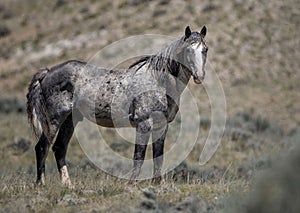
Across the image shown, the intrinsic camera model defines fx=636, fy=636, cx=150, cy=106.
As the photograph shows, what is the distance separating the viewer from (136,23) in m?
35.0

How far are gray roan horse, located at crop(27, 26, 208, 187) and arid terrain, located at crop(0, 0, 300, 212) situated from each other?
60 centimetres

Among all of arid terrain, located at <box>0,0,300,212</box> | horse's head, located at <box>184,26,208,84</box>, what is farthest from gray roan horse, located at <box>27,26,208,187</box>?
arid terrain, located at <box>0,0,300,212</box>

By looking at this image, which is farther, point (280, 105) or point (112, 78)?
point (280, 105)

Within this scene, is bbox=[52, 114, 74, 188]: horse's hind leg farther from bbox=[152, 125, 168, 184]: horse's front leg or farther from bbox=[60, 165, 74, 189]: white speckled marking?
bbox=[152, 125, 168, 184]: horse's front leg

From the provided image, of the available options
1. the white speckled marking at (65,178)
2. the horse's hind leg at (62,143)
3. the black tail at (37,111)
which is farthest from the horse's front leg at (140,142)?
the black tail at (37,111)

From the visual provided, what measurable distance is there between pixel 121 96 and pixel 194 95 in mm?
19183

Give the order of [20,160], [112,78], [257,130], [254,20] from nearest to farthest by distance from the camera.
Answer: [112,78]
[20,160]
[257,130]
[254,20]

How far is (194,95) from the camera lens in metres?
28.2

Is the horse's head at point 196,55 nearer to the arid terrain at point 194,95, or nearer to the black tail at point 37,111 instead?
the arid terrain at point 194,95

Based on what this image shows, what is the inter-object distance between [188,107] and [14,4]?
21.9 meters

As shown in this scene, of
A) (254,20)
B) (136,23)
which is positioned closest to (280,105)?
(254,20)

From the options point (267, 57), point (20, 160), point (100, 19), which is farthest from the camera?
point (100, 19)

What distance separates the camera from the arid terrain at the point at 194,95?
7016 mm

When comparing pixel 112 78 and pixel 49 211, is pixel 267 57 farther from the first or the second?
pixel 49 211
